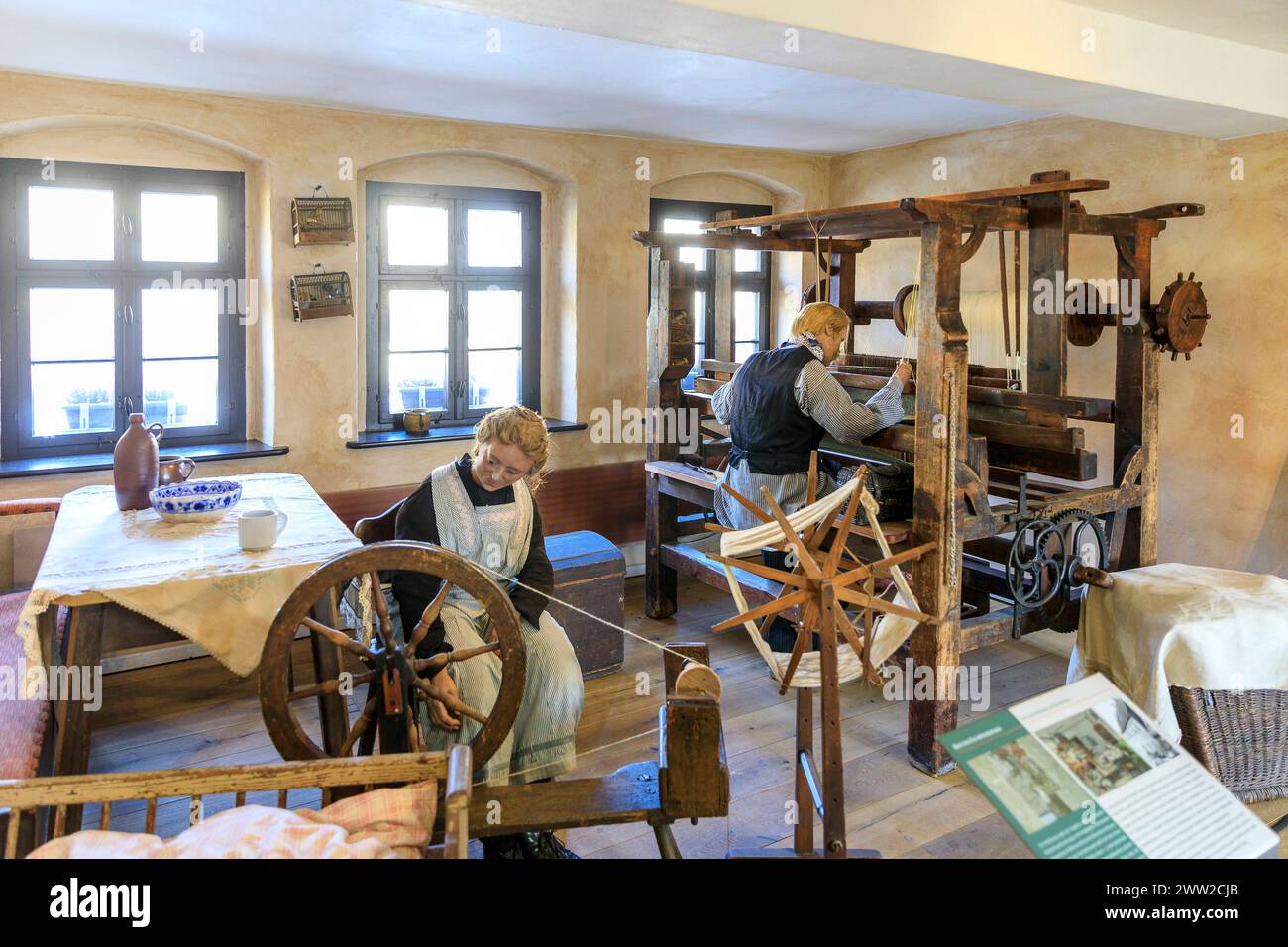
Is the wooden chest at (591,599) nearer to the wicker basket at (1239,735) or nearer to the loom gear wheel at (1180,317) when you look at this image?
the wicker basket at (1239,735)

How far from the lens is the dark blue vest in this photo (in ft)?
14.4

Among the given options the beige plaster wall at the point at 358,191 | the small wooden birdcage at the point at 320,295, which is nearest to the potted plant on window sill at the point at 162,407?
the beige plaster wall at the point at 358,191

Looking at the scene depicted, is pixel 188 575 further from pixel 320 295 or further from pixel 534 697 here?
pixel 320 295

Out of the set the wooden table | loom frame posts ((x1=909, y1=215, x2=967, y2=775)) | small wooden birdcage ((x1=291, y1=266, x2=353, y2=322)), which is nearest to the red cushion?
the wooden table

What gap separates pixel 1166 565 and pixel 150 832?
138 inches

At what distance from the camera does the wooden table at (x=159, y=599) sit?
2688 millimetres

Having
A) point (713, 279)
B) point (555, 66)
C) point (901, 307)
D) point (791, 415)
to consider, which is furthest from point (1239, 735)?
point (713, 279)

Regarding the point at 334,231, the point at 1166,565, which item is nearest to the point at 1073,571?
the point at 1166,565

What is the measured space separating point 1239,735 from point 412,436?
4085 mm

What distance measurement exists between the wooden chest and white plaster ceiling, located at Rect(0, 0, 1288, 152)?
2.14 m

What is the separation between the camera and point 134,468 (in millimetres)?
3578

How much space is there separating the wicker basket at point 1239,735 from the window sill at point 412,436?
3340mm

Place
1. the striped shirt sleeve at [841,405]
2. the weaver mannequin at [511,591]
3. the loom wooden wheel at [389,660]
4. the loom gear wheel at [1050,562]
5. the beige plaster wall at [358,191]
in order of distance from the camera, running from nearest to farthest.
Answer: the loom wooden wheel at [389,660] → the weaver mannequin at [511,591] → the loom gear wheel at [1050,562] → the striped shirt sleeve at [841,405] → the beige plaster wall at [358,191]
